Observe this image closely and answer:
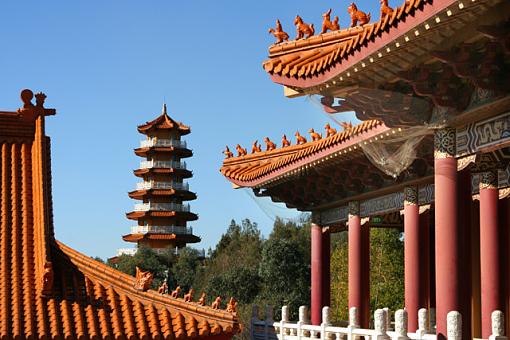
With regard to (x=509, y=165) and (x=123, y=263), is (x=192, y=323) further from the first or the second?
(x=123, y=263)

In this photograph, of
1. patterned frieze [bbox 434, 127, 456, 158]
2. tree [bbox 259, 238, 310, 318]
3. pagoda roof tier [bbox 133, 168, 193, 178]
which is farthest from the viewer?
pagoda roof tier [bbox 133, 168, 193, 178]

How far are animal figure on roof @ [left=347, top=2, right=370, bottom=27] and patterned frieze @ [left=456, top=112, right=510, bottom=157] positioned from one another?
231cm

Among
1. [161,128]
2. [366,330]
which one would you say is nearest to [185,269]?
[161,128]

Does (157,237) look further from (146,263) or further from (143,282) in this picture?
(143,282)

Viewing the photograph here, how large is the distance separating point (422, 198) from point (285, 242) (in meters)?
21.7

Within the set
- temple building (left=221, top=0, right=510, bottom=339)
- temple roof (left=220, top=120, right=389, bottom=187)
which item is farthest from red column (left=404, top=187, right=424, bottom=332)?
temple roof (left=220, top=120, right=389, bottom=187)

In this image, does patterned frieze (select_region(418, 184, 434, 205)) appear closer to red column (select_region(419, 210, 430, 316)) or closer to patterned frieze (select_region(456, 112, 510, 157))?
red column (select_region(419, 210, 430, 316))

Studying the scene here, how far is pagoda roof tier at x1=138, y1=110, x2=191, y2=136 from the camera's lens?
57000 millimetres

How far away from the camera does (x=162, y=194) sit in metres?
55.9

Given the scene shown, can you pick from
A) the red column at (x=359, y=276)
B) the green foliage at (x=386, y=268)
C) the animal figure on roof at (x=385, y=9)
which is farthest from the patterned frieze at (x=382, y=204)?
the green foliage at (x=386, y=268)

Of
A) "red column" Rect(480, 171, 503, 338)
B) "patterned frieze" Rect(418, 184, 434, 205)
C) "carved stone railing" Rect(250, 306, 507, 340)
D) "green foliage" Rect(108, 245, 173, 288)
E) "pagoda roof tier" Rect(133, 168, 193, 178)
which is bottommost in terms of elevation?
"carved stone railing" Rect(250, 306, 507, 340)

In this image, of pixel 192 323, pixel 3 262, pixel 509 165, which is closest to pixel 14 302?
pixel 3 262

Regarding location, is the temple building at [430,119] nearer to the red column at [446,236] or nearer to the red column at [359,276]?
the red column at [446,236]

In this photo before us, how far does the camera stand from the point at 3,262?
985cm
